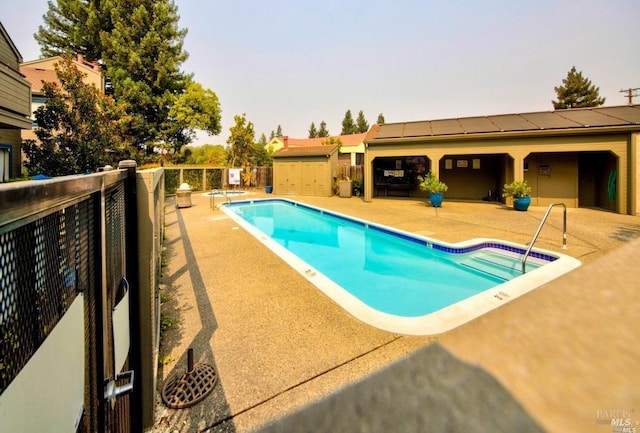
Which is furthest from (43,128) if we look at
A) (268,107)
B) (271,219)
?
(268,107)

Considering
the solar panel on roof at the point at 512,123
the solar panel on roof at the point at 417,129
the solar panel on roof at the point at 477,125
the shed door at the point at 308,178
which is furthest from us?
the shed door at the point at 308,178

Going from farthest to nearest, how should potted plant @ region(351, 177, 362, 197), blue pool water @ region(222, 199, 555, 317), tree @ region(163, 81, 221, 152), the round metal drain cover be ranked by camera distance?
tree @ region(163, 81, 221, 152)
potted plant @ region(351, 177, 362, 197)
blue pool water @ region(222, 199, 555, 317)
the round metal drain cover

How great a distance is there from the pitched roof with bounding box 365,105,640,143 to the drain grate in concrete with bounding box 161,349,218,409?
1390 cm

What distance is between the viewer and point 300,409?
375 millimetres

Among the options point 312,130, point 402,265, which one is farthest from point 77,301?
point 312,130

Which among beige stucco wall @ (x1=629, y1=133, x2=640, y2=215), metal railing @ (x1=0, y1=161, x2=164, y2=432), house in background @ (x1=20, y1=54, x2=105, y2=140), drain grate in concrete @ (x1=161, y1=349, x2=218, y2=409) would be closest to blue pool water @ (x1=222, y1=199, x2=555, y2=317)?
drain grate in concrete @ (x1=161, y1=349, x2=218, y2=409)

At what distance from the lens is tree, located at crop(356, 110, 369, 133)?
5972cm

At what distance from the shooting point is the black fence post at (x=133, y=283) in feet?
6.47

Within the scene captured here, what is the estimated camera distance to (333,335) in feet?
10.7

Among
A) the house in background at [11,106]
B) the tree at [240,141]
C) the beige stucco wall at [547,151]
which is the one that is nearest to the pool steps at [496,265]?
the beige stucco wall at [547,151]

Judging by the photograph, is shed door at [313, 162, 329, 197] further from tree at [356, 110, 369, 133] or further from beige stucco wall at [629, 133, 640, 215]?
tree at [356, 110, 369, 133]

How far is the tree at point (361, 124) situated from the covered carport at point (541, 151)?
45.5 m

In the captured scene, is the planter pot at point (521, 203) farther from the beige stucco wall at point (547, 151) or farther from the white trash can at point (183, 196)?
the white trash can at point (183, 196)

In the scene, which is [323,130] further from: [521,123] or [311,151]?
[521,123]
